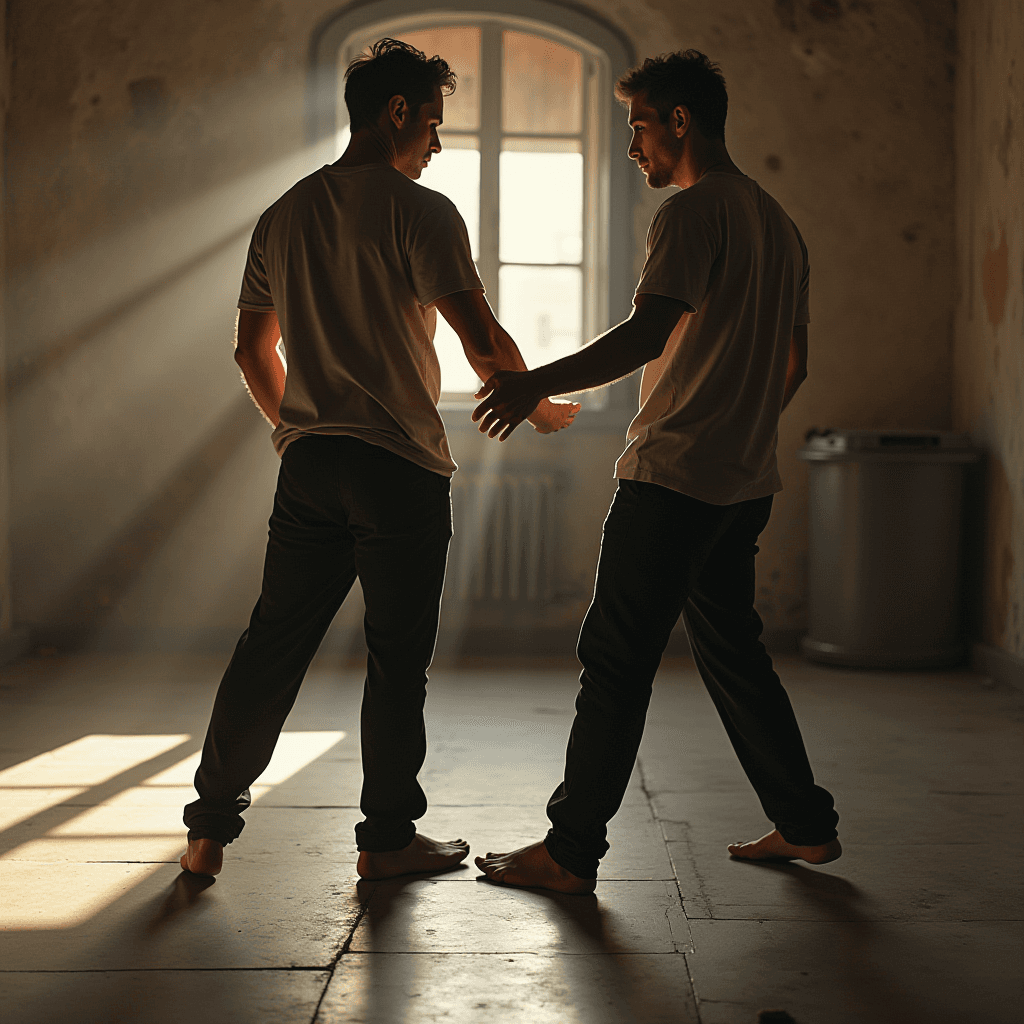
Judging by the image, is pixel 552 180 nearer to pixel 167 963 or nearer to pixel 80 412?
pixel 80 412

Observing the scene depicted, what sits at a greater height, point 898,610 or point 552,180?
point 552,180

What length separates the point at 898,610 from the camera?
14.7 feet

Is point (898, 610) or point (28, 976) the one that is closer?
point (28, 976)

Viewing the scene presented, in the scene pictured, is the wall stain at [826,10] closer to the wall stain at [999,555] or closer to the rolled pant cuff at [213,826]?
the wall stain at [999,555]

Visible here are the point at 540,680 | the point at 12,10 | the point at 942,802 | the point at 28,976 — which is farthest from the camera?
the point at 12,10

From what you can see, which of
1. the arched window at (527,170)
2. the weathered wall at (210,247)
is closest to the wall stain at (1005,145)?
the weathered wall at (210,247)

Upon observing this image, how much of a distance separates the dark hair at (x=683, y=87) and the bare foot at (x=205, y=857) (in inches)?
62.2

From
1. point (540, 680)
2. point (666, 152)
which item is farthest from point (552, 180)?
point (666, 152)

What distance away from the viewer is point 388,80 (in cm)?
203

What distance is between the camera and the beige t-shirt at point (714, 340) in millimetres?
1871

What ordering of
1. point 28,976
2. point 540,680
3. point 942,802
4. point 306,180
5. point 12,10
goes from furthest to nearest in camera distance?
point 12,10, point 540,680, point 942,802, point 306,180, point 28,976

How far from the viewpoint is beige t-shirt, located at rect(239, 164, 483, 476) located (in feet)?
6.45

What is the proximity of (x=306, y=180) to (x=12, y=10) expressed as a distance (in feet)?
12.4

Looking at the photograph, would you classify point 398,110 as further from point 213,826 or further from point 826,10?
point 826,10
